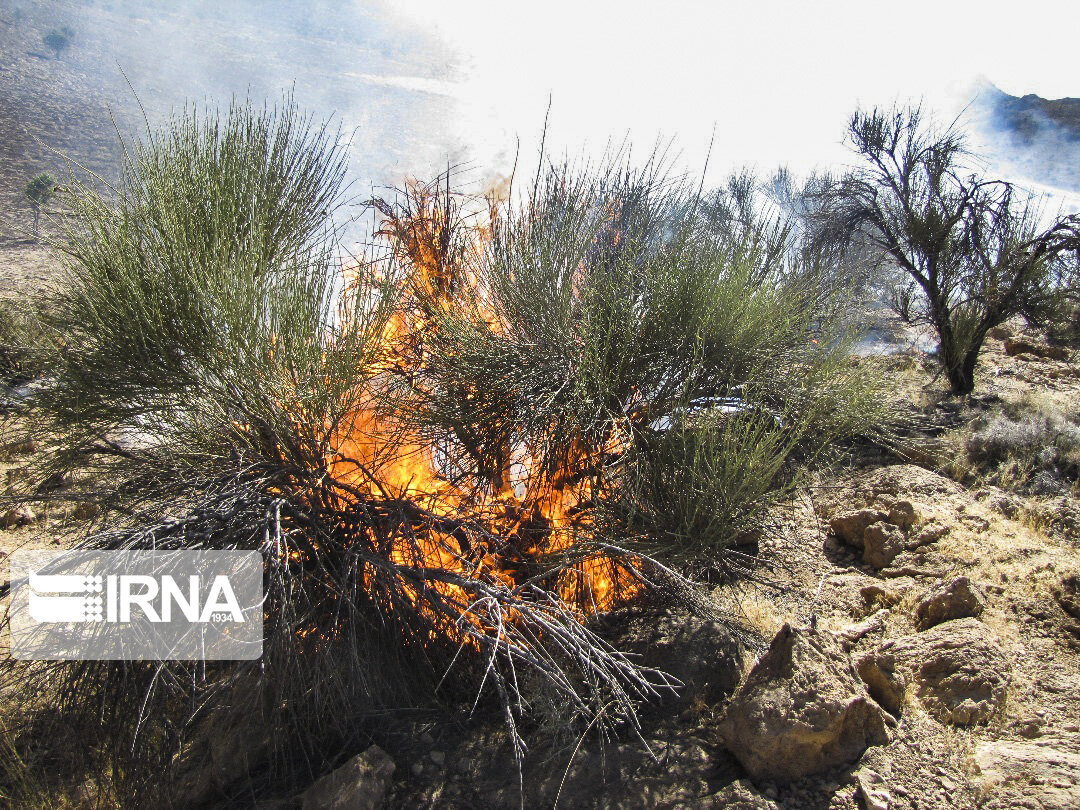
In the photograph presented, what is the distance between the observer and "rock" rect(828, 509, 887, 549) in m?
6.02

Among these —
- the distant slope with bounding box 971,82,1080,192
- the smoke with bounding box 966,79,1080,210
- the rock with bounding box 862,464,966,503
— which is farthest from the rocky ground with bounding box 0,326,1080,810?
the distant slope with bounding box 971,82,1080,192

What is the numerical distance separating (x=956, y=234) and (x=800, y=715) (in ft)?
30.9

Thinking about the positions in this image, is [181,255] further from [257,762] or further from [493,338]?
[257,762]

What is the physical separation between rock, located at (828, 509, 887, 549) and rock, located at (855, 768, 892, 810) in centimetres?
309

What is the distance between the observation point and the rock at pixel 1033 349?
11633 mm

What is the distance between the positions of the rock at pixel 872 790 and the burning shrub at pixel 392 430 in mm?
1037

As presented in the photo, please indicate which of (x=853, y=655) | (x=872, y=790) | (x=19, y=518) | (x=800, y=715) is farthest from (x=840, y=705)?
(x=19, y=518)

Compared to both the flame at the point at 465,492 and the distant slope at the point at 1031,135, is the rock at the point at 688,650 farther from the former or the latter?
Answer: the distant slope at the point at 1031,135

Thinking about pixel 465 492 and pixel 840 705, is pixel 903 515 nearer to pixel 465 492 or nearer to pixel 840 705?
pixel 840 705

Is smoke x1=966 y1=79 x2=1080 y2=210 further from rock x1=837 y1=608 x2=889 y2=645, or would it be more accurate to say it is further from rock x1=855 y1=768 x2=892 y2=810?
rock x1=855 y1=768 x2=892 y2=810

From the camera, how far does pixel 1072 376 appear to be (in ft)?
34.6

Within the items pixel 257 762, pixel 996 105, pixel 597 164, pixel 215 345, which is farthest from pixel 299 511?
pixel 996 105

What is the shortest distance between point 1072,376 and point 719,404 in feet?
29.4

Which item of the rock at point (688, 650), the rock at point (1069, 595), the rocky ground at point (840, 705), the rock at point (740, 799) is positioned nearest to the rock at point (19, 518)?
the rocky ground at point (840, 705)
